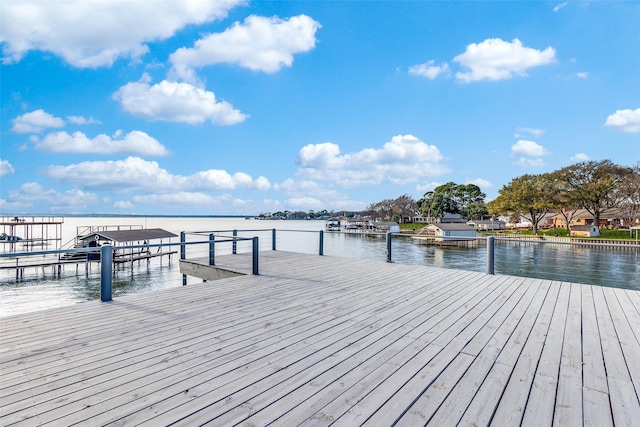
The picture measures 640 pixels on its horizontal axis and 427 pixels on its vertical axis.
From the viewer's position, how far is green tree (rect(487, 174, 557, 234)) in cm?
4166

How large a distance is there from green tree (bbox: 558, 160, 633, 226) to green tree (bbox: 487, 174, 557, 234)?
2100 millimetres

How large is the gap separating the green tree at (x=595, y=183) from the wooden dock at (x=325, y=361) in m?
45.6

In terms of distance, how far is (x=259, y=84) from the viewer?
1508cm

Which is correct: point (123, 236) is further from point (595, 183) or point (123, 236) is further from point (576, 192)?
point (595, 183)

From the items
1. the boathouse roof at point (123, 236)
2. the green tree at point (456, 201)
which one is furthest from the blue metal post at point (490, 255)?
the green tree at point (456, 201)

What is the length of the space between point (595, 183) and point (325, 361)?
162 ft

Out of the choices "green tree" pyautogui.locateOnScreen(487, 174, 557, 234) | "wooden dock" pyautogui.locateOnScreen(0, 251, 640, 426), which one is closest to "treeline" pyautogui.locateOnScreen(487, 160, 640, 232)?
"green tree" pyautogui.locateOnScreen(487, 174, 557, 234)

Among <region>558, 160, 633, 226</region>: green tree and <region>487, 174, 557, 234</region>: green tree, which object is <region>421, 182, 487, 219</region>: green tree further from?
<region>558, 160, 633, 226</region>: green tree

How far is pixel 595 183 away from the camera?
3806 cm

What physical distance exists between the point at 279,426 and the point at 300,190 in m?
38.1

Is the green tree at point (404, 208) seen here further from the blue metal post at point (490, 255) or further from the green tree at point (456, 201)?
the blue metal post at point (490, 255)

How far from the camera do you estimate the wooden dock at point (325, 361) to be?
159 centimetres

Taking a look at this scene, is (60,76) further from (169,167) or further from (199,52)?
(169,167)

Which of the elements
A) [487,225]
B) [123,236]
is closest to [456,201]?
[487,225]
